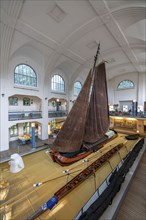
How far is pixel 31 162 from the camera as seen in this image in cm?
388

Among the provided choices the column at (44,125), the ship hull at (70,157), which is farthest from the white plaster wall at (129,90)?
the ship hull at (70,157)

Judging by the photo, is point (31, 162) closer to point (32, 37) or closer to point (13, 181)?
point (13, 181)

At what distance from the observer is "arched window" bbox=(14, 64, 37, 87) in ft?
29.5

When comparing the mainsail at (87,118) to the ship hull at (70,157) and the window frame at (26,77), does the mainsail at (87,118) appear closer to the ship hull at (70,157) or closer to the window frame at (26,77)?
the ship hull at (70,157)

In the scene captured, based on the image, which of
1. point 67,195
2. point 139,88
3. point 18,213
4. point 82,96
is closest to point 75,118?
point 82,96

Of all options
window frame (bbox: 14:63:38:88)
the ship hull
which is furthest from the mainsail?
window frame (bbox: 14:63:38:88)

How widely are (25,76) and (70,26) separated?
5.39 meters

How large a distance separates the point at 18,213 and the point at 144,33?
37.8 ft

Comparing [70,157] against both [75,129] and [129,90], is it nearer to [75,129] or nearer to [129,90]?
[75,129]

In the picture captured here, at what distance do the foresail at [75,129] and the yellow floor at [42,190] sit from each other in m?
0.61

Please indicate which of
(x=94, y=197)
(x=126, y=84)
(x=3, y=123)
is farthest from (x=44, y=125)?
(x=126, y=84)

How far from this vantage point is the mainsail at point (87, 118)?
407cm

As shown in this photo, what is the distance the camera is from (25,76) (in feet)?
31.0

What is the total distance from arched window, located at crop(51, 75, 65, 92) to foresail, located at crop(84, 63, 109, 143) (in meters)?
7.72
